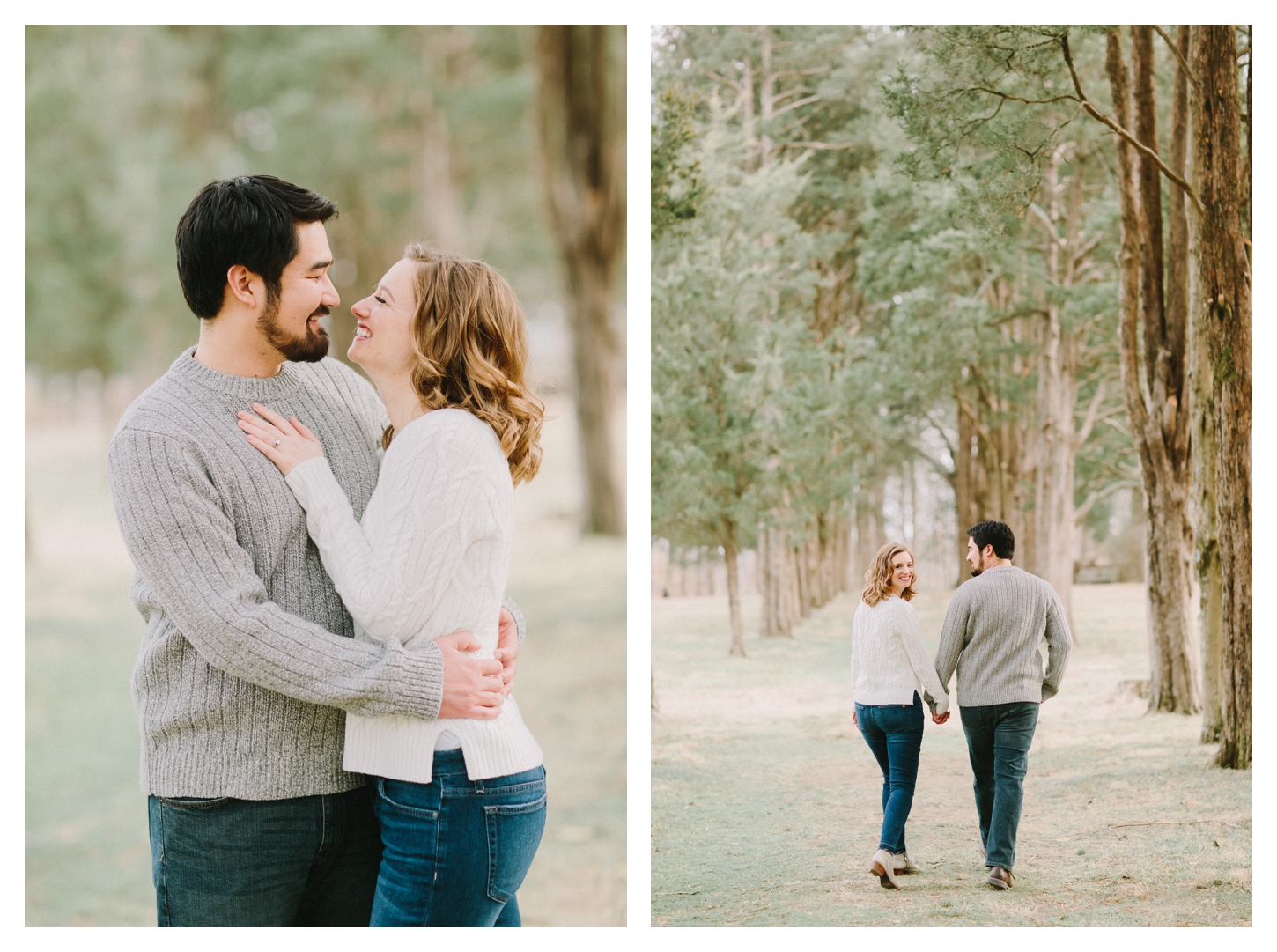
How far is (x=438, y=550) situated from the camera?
5.19ft

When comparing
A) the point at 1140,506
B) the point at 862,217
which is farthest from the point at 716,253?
the point at 1140,506

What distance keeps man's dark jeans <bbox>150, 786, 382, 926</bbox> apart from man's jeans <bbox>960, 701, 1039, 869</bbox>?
151 cm

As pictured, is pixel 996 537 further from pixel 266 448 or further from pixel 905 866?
pixel 266 448

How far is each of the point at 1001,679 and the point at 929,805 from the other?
34cm

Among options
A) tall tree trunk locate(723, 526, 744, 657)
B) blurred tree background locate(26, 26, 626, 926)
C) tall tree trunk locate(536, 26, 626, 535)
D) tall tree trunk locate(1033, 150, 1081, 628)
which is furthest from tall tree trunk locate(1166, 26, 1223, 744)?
tall tree trunk locate(536, 26, 626, 535)

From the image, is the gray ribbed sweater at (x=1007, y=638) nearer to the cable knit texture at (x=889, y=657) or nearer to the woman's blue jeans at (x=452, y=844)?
the cable knit texture at (x=889, y=657)

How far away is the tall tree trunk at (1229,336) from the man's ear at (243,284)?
2198 mm

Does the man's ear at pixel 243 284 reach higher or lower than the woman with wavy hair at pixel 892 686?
higher

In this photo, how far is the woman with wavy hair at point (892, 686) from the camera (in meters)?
2.53

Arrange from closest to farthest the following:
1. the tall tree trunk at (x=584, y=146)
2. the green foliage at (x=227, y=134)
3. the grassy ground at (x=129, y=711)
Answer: the grassy ground at (x=129, y=711)
the tall tree trunk at (x=584, y=146)
the green foliage at (x=227, y=134)

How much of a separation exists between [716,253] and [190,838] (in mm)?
1791

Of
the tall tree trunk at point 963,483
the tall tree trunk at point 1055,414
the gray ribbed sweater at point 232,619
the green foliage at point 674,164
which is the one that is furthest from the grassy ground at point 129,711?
the green foliage at point 674,164

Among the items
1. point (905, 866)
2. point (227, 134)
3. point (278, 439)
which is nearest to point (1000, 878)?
point (905, 866)

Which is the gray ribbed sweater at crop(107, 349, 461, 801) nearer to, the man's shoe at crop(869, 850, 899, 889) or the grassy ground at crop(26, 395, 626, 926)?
the man's shoe at crop(869, 850, 899, 889)
